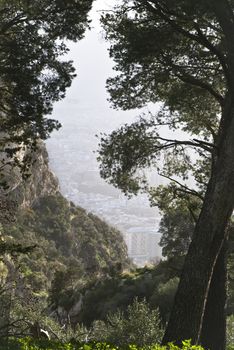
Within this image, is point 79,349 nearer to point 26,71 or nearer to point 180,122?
point 26,71

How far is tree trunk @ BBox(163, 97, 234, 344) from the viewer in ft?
22.8

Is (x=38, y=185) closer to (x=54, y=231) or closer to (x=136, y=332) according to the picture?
(x=54, y=231)

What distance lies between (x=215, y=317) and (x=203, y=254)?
7.07 feet

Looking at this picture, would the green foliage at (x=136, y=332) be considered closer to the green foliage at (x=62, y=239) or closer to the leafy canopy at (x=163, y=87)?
the leafy canopy at (x=163, y=87)

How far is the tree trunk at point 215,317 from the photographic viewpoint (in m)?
8.57

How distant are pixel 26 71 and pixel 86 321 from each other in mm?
20854

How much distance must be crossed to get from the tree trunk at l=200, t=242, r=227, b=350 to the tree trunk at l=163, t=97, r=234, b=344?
158 cm

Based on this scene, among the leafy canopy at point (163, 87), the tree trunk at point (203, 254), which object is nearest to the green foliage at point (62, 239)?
the leafy canopy at point (163, 87)

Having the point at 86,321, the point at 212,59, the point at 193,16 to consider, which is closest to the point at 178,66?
the point at 212,59

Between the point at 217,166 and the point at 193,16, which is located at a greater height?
the point at 193,16

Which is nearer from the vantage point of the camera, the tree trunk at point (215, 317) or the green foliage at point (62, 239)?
the tree trunk at point (215, 317)

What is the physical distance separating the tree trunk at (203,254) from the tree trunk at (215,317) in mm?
1584

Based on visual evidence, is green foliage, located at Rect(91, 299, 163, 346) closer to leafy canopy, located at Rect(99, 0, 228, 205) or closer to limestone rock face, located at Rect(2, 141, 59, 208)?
leafy canopy, located at Rect(99, 0, 228, 205)

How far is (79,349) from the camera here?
4.12 m
